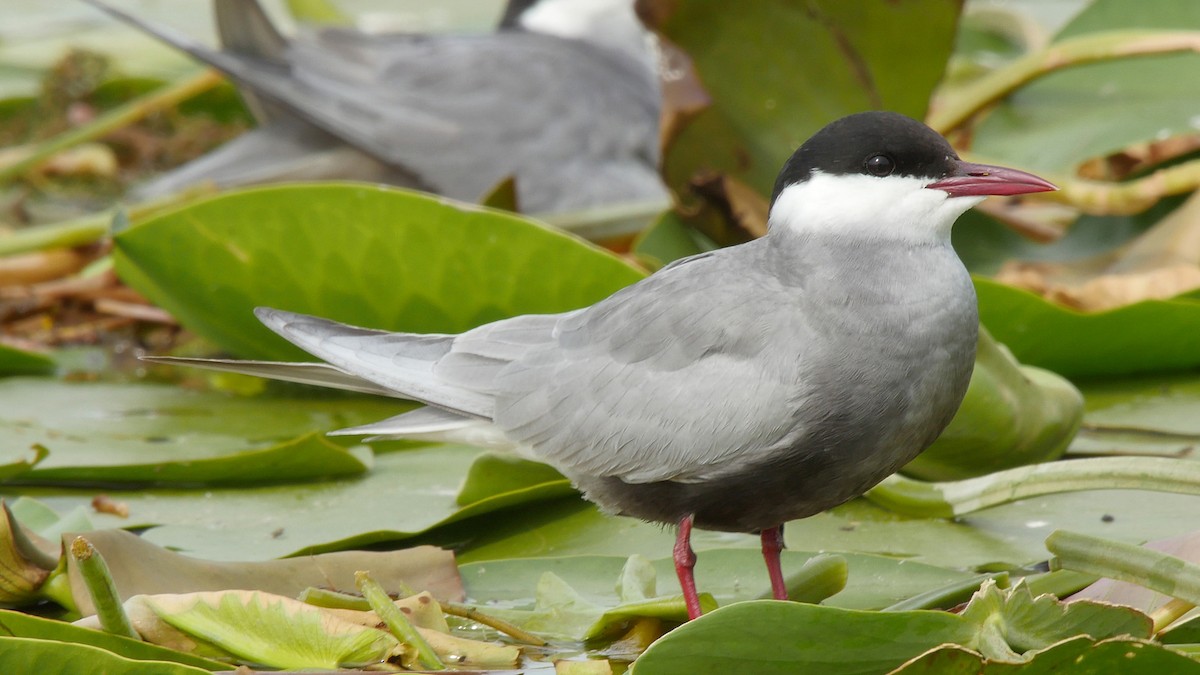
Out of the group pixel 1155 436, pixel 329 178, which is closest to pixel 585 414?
pixel 1155 436

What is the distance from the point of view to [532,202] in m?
4.49

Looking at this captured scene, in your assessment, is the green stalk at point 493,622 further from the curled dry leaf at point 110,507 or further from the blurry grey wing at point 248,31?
the blurry grey wing at point 248,31

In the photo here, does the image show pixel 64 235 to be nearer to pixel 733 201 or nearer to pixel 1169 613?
pixel 733 201

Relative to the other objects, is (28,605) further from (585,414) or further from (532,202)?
(532,202)

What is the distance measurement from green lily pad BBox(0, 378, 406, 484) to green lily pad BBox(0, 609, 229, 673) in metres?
0.69

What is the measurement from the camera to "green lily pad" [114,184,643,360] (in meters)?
3.01

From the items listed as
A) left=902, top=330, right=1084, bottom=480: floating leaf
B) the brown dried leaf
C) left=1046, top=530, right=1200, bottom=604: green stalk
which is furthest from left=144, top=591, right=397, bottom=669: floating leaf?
the brown dried leaf

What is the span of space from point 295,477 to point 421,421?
0.37m

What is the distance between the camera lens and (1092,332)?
9.93 feet

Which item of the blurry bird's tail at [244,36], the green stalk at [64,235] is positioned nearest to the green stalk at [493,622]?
the green stalk at [64,235]

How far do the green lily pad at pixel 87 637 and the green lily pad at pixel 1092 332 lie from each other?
1.76 metres

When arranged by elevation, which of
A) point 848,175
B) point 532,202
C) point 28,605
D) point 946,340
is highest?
point 848,175

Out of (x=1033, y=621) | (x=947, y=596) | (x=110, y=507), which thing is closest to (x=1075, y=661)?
(x=1033, y=621)

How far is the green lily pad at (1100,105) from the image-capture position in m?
3.84
